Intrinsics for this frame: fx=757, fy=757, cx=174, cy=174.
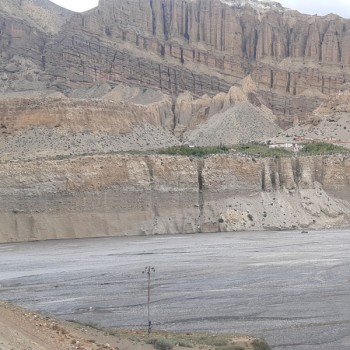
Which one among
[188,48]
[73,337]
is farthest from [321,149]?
[73,337]

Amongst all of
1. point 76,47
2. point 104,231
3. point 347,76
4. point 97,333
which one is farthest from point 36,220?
point 347,76

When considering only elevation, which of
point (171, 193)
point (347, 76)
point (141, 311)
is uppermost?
point (347, 76)

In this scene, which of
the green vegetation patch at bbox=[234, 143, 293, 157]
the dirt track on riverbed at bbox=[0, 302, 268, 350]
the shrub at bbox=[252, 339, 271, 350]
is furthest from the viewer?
the green vegetation patch at bbox=[234, 143, 293, 157]

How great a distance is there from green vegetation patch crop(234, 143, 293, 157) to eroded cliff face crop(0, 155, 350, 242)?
373 centimetres

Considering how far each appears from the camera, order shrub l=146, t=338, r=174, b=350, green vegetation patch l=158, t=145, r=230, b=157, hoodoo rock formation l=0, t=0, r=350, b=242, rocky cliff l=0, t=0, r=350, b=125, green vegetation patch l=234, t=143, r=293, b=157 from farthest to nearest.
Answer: rocky cliff l=0, t=0, r=350, b=125 → green vegetation patch l=234, t=143, r=293, b=157 → green vegetation patch l=158, t=145, r=230, b=157 → hoodoo rock formation l=0, t=0, r=350, b=242 → shrub l=146, t=338, r=174, b=350

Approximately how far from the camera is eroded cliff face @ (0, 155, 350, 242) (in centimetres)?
8269

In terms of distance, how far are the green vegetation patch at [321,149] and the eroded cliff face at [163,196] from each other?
23.1ft

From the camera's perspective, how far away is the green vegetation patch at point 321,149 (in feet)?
353

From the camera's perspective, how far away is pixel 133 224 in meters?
86.1

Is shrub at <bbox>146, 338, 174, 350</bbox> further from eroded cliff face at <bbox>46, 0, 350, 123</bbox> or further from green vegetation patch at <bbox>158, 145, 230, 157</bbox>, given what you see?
eroded cliff face at <bbox>46, 0, 350, 123</bbox>

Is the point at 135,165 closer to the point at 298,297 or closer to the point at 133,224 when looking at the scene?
the point at 133,224

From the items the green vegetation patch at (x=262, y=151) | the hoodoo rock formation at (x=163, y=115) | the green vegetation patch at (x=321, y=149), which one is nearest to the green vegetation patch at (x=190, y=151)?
the hoodoo rock formation at (x=163, y=115)

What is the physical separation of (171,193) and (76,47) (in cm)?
8173

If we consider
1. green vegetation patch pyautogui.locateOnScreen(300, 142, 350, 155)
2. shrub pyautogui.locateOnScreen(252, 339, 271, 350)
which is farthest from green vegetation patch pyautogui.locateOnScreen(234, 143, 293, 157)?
shrub pyautogui.locateOnScreen(252, 339, 271, 350)
